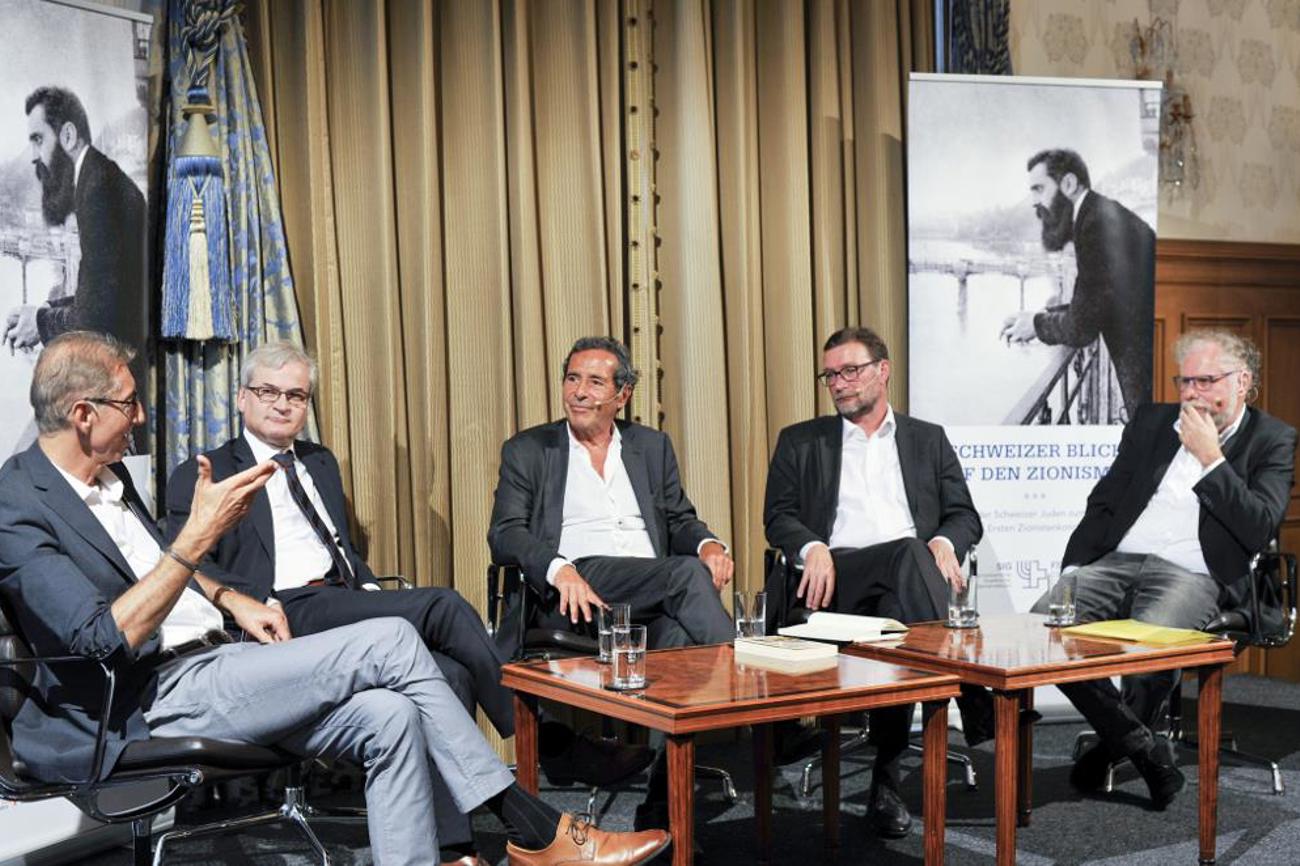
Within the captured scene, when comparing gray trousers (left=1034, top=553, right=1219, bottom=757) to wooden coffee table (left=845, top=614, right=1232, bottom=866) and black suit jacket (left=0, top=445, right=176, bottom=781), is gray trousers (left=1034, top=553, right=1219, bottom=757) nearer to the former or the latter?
wooden coffee table (left=845, top=614, right=1232, bottom=866)

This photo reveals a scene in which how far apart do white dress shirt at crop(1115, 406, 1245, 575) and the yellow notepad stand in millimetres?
866

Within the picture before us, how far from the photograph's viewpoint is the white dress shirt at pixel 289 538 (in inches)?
155

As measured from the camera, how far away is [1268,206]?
6.56 meters

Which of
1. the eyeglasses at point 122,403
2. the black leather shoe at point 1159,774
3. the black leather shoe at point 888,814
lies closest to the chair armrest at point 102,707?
the eyeglasses at point 122,403

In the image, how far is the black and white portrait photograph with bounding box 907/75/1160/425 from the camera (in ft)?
16.7

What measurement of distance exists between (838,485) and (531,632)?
114 cm

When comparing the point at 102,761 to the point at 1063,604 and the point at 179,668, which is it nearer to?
the point at 179,668

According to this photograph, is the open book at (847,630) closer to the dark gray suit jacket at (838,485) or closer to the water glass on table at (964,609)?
the water glass on table at (964,609)

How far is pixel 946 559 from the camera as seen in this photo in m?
4.34

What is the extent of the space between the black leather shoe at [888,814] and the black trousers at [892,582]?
29 centimetres

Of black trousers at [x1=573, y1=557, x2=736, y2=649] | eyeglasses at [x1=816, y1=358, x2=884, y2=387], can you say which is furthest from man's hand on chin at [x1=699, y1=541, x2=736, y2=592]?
eyeglasses at [x1=816, y1=358, x2=884, y2=387]

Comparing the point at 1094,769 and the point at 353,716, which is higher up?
the point at 353,716

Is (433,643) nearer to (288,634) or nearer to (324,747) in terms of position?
(288,634)

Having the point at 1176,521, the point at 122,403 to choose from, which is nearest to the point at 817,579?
the point at 1176,521
